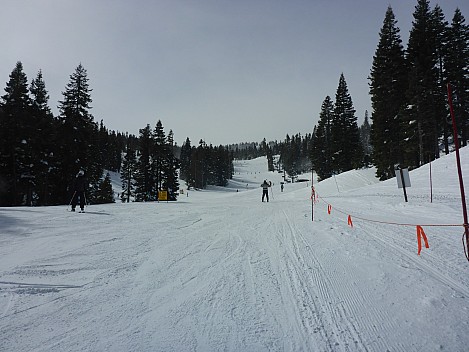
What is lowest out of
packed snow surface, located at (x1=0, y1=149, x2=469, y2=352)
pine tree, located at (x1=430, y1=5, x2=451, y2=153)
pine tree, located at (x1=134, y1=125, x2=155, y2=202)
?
packed snow surface, located at (x1=0, y1=149, x2=469, y2=352)

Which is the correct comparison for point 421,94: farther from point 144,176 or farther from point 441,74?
point 144,176

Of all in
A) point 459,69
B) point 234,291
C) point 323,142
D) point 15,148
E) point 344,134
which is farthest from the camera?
point 323,142

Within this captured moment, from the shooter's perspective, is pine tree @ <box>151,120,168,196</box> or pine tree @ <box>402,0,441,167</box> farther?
pine tree @ <box>151,120,168,196</box>

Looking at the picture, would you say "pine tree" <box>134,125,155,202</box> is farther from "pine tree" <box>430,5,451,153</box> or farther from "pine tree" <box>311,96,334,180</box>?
"pine tree" <box>430,5,451,153</box>

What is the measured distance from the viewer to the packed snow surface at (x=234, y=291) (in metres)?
3.06

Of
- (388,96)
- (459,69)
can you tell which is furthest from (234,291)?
(459,69)

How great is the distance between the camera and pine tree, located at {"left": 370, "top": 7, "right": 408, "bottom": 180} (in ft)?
98.8

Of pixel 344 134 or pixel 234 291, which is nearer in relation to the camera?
pixel 234 291

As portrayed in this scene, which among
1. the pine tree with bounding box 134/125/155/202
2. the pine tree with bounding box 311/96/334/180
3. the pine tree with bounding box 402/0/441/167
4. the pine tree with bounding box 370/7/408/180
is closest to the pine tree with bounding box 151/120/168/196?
the pine tree with bounding box 134/125/155/202

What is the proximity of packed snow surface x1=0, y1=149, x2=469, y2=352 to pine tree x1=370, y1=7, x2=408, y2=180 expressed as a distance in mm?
25241

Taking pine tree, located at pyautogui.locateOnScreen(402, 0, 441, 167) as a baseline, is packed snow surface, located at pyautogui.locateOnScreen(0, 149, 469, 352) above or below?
below

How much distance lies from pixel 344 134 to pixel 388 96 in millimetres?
14048

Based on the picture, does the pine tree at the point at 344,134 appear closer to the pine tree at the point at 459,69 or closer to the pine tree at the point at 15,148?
the pine tree at the point at 459,69

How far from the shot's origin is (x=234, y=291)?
4.32 meters
